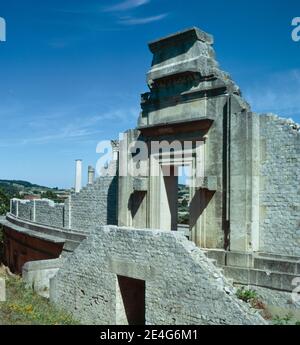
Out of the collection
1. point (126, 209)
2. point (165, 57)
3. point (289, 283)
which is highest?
→ point (165, 57)

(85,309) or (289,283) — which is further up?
(289,283)

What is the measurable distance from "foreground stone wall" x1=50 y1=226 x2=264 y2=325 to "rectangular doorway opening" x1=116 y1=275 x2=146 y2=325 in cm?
3

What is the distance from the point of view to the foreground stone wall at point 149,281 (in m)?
9.05

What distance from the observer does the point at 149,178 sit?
14.5 m

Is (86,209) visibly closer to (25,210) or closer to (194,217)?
(194,217)

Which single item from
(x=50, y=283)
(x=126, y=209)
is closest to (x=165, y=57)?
(x=126, y=209)

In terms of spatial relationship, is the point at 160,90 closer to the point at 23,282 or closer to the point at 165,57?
the point at 165,57

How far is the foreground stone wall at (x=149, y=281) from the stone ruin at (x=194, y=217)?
0.03m

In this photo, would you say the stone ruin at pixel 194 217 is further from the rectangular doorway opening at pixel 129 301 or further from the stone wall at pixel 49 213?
the stone wall at pixel 49 213

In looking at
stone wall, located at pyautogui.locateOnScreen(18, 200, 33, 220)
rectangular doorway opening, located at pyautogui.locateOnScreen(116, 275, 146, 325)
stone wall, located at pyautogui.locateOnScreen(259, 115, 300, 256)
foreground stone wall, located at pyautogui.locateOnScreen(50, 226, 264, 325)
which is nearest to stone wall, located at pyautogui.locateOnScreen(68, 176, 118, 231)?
foreground stone wall, located at pyautogui.locateOnScreen(50, 226, 264, 325)

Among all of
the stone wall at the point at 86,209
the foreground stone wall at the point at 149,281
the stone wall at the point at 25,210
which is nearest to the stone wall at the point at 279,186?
the foreground stone wall at the point at 149,281

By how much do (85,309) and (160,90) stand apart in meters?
7.30

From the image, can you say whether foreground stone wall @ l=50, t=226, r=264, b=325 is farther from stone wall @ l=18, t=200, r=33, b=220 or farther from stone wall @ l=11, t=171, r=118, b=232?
stone wall @ l=18, t=200, r=33, b=220
